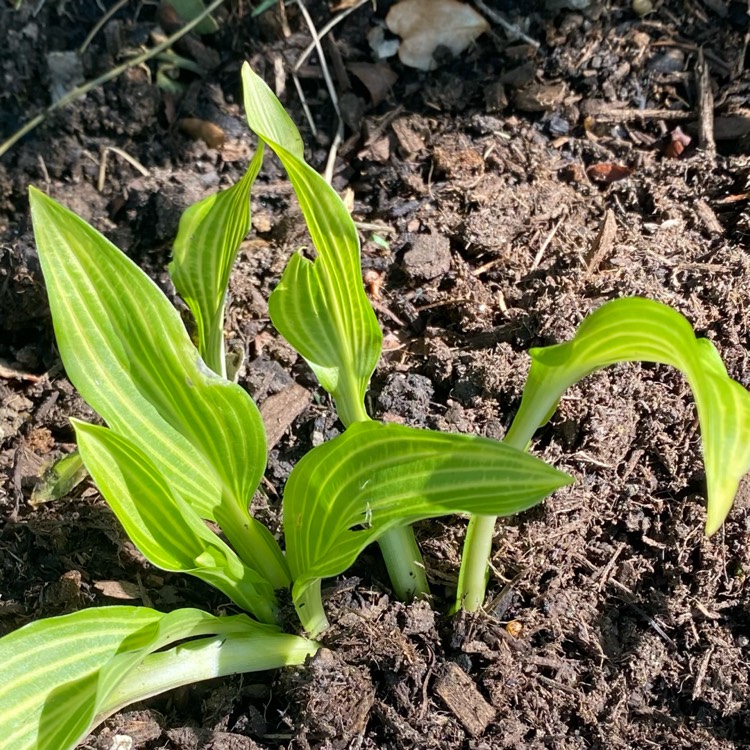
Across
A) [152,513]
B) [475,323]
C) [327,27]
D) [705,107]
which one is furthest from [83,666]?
[705,107]

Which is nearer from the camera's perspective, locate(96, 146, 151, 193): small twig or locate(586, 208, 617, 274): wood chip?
locate(586, 208, 617, 274): wood chip

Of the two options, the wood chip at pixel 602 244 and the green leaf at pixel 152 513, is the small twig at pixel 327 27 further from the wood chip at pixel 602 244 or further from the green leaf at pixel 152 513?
the green leaf at pixel 152 513

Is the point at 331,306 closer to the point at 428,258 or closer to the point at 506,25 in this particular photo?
the point at 428,258

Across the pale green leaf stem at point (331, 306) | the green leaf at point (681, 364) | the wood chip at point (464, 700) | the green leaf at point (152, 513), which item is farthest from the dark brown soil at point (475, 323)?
the green leaf at point (681, 364)

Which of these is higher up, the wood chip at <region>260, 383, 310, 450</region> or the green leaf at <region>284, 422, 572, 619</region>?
the wood chip at <region>260, 383, 310, 450</region>

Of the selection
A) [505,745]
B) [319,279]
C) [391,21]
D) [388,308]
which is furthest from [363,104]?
[505,745]

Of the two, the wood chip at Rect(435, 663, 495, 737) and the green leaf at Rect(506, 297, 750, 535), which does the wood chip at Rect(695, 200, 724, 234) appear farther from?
the wood chip at Rect(435, 663, 495, 737)

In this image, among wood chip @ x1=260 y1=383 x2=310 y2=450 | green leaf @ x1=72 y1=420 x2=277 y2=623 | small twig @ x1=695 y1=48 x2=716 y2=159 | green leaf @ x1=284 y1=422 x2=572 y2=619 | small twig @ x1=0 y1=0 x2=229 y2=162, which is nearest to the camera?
green leaf @ x1=284 y1=422 x2=572 y2=619

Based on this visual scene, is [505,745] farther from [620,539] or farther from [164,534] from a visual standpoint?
[164,534]

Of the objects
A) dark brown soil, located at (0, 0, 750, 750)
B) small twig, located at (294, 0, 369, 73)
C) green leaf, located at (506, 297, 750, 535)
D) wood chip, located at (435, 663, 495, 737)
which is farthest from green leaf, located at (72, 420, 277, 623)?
small twig, located at (294, 0, 369, 73)
